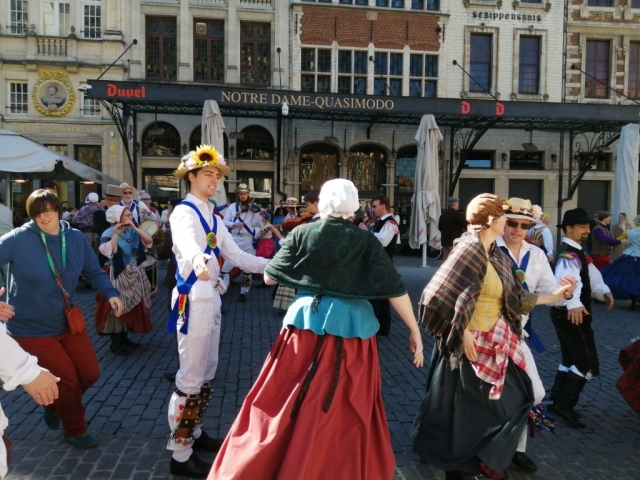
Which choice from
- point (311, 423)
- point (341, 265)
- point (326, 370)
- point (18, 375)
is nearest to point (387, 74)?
point (341, 265)

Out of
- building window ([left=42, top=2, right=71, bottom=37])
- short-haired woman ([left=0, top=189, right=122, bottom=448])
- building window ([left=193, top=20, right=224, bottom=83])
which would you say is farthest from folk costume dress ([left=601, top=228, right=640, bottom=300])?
building window ([left=42, top=2, right=71, bottom=37])

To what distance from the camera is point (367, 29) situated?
863 inches

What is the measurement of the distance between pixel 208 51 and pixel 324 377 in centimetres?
2048

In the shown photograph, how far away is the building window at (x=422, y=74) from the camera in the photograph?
22328 mm

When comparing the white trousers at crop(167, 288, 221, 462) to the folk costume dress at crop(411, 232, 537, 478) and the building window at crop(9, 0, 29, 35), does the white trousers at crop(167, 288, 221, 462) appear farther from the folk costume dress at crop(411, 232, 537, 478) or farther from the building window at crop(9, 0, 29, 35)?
the building window at crop(9, 0, 29, 35)

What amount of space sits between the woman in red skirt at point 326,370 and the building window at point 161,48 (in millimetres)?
19889

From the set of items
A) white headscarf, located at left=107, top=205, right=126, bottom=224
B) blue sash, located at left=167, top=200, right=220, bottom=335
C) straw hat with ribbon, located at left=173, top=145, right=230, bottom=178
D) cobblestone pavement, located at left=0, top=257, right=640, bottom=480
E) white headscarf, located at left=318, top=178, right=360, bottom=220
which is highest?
straw hat with ribbon, located at left=173, top=145, right=230, bottom=178

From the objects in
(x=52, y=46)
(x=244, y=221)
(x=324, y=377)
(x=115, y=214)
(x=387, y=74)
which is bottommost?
(x=324, y=377)

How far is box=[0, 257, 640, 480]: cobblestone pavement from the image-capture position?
3.72 meters

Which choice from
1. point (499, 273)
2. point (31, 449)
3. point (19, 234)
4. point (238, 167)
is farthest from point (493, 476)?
point (238, 167)

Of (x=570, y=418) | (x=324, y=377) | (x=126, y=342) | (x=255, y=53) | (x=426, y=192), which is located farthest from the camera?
(x=255, y=53)

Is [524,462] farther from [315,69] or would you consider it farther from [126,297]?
[315,69]

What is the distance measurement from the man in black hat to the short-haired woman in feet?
11.5

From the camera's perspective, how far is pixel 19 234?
3832mm
